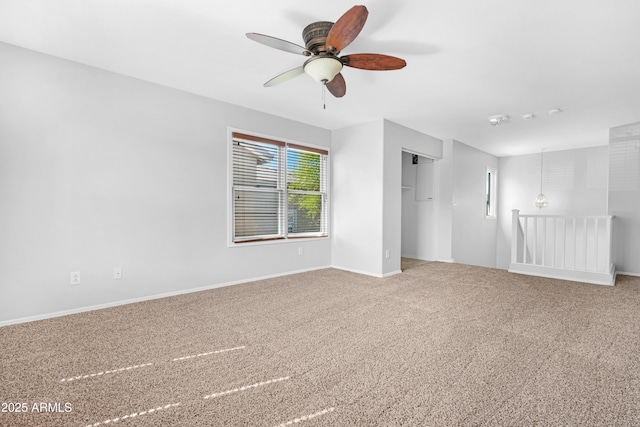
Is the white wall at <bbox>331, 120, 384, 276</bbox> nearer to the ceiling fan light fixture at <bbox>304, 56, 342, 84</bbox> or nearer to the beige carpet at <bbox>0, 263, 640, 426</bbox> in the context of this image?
the beige carpet at <bbox>0, 263, 640, 426</bbox>

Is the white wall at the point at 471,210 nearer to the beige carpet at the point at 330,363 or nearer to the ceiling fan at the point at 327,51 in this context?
the beige carpet at the point at 330,363

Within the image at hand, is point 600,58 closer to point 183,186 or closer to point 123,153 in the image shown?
point 183,186

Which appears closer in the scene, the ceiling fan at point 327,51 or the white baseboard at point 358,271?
the ceiling fan at point 327,51

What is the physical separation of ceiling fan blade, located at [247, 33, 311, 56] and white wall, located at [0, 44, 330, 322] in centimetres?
198

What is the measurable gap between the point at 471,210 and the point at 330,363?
5849mm

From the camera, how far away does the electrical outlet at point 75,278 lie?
9.50 feet

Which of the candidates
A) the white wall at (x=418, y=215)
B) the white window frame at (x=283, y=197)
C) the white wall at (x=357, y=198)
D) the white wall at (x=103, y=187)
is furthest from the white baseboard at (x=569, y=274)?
the white wall at (x=103, y=187)

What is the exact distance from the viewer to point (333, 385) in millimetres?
1775

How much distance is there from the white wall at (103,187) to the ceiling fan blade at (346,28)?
2278mm

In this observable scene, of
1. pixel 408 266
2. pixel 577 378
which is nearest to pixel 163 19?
pixel 577 378

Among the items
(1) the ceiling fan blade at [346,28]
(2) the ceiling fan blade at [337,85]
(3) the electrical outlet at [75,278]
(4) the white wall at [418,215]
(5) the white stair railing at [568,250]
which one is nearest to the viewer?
(1) the ceiling fan blade at [346,28]

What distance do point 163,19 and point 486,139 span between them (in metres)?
5.81

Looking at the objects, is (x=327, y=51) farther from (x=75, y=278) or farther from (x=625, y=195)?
(x=625, y=195)

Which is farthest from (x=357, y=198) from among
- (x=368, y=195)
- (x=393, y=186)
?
(x=393, y=186)
